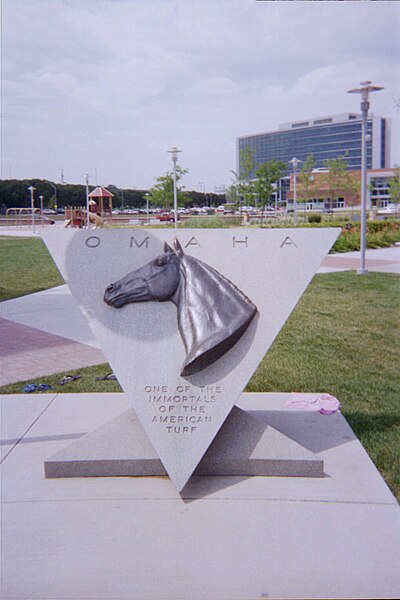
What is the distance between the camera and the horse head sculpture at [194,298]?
3.98m

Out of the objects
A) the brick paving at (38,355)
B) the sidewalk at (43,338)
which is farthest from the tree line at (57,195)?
the brick paving at (38,355)

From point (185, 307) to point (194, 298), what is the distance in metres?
0.08

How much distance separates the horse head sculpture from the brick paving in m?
3.00

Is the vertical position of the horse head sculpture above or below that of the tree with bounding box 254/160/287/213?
below

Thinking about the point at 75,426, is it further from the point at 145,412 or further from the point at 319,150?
the point at 319,150

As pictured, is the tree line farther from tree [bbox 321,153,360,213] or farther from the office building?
tree [bbox 321,153,360,213]

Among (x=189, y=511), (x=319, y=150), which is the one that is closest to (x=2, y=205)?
(x=319, y=150)

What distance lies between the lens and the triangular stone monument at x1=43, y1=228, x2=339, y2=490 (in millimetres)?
3941

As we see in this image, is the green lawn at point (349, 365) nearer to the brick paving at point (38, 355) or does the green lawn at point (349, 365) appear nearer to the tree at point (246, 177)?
the brick paving at point (38, 355)

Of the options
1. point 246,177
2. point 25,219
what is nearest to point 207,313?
point 246,177

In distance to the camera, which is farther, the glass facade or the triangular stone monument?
the glass facade

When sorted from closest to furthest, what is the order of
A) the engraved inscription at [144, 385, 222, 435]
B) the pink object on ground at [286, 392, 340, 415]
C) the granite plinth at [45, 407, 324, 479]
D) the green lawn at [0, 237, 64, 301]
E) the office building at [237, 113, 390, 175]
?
the engraved inscription at [144, 385, 222, 435] < the granite plinth at [45, 407, 324, 479] < the pink object on ground at [286, 392, 340, 415] < the green lawn at [0, 237, 64, 301] < the office building at [237, 113, 390, 175]

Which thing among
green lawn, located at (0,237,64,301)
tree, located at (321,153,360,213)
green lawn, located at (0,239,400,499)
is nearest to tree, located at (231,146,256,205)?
tree, located at (321,153,360,213)

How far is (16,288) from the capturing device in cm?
1408
